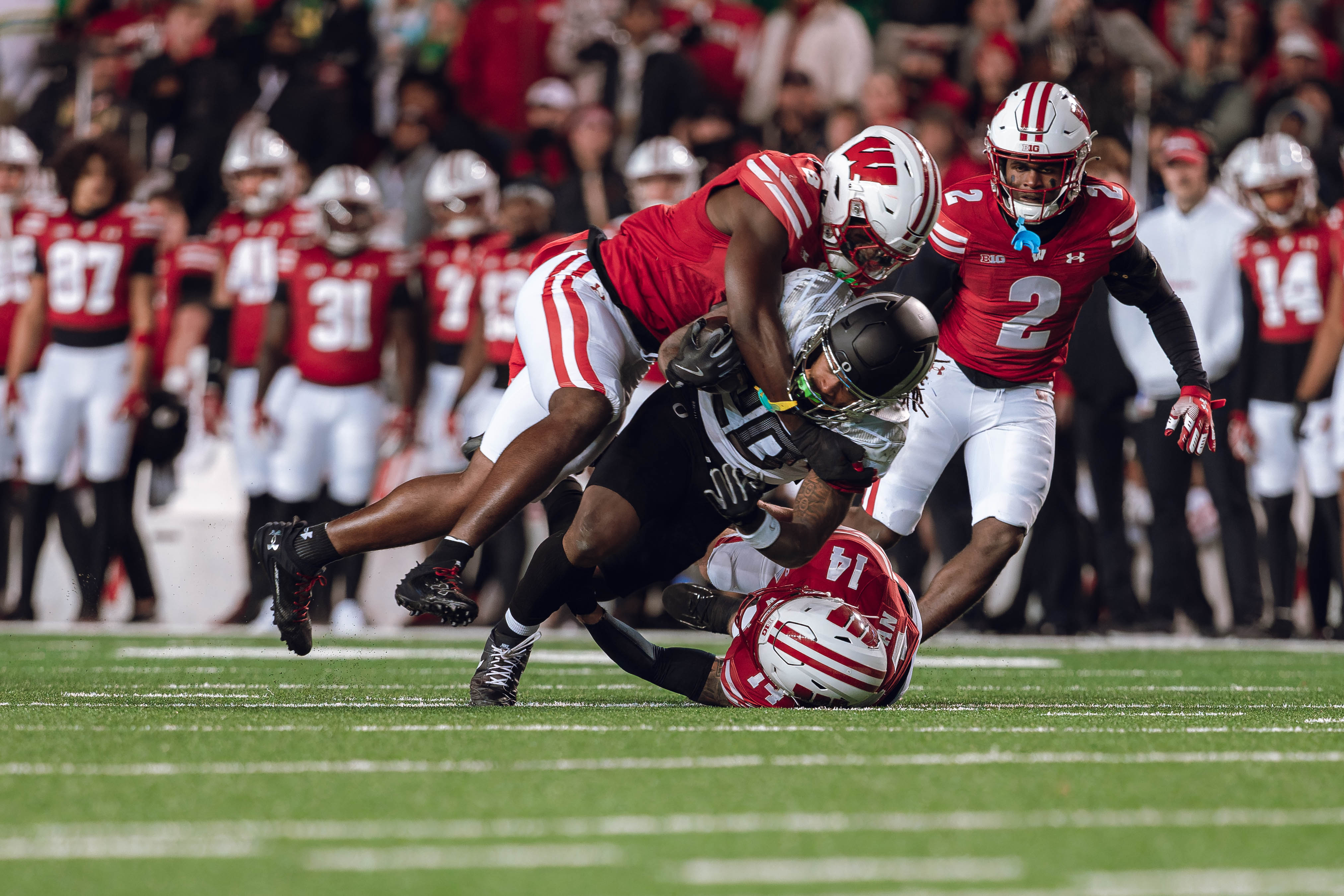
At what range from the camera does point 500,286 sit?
9.41m

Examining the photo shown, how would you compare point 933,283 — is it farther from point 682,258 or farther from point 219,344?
point 219,344

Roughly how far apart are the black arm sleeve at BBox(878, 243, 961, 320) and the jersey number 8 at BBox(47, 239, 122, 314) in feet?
16.1

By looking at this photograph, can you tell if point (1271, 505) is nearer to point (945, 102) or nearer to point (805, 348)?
point (945, 102)

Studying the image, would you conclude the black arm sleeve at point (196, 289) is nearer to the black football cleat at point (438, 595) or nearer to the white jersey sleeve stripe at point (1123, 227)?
the white jersey sleeve stripe at point (1123, 227)

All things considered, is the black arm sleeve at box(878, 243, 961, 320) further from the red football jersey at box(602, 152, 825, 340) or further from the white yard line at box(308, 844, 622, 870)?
the white yard line at box(308, 844, 622, 870)

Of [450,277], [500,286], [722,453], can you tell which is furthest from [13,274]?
Result: [722,453]

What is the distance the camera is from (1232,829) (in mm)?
Result: 2713

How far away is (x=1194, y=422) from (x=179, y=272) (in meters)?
6.67

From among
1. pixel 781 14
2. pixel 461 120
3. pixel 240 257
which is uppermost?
pixel 781 14

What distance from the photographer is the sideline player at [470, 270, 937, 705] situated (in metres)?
4.43

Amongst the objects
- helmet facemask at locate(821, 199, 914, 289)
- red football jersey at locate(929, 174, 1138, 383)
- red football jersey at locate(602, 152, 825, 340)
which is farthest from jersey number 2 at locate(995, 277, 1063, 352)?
red football jersey at locate(602, 152, 825, 340)

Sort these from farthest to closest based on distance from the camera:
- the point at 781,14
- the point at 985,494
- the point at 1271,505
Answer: the point at 781,14
the point at 1271,505
the point at 985,494

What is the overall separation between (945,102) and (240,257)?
13.9 feet

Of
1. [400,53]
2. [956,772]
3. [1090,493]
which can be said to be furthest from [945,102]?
[956,772]
